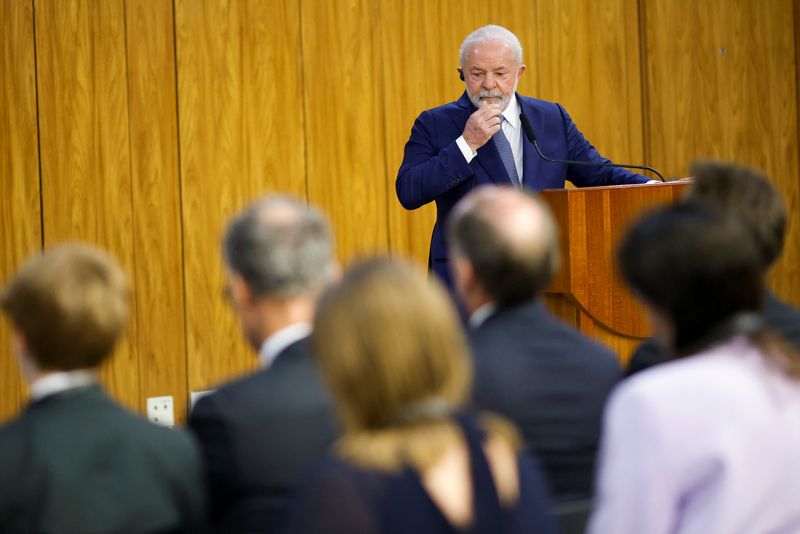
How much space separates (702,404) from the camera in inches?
66.6

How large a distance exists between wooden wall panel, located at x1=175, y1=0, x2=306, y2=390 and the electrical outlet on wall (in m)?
0.15

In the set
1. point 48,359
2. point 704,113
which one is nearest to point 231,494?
point 48,359

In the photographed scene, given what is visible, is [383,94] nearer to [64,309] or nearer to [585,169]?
[585,169]

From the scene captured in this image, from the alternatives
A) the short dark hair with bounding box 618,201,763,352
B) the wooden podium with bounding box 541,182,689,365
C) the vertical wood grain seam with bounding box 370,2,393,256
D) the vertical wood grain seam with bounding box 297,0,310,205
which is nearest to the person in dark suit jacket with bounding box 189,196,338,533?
the short dark hair with bounding box 618,201,763,352

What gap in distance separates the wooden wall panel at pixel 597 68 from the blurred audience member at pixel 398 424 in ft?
16.9

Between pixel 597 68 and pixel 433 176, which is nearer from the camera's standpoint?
pixel 433 176

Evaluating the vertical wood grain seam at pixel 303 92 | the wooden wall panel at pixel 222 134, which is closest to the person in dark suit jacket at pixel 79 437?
the wooden wall panel at pixel 222 134

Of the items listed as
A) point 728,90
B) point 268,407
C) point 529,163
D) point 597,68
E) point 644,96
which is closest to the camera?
point 268,407

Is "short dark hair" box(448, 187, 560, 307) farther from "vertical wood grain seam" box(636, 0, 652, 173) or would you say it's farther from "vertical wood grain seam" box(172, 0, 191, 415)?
"vertical wood grain seam" box(636, 0, 652, 173)

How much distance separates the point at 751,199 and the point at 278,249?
0.96m

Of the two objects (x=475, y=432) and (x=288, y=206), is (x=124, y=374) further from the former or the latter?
(x=475, y=432)

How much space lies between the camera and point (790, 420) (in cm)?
172

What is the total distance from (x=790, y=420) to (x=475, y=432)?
1.64 feet

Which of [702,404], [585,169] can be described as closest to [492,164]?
[585,169]
